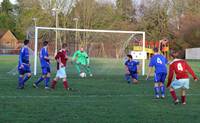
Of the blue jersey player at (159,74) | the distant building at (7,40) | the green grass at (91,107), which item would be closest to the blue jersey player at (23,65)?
the green grass at (91,107)

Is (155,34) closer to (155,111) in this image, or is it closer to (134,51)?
(134,51)

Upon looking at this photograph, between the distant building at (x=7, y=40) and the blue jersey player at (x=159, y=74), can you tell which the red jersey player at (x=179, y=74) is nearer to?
the blue jersey player at (x=159, y=74)

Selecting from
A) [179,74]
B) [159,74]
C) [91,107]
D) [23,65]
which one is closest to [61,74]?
[23,65]

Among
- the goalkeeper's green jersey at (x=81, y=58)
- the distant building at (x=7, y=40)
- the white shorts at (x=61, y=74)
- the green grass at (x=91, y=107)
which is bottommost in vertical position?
the green grass at (x=91, y=107)

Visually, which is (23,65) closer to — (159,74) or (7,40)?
(159,74)

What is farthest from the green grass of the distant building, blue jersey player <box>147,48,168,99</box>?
the distant building

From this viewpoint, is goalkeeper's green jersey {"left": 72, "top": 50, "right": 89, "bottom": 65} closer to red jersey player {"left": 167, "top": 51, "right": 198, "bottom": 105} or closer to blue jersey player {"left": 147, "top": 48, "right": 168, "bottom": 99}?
blue jersey player {"left": 147, "top": 48, "right": 168, "bottom": 99}

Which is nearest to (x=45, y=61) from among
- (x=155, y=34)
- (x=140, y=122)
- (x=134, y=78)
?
(x=134, y=78)

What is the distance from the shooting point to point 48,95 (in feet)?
45.3

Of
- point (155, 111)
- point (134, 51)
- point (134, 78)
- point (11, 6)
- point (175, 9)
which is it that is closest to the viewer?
point (155, 111)

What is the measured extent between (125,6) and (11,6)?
33304mm

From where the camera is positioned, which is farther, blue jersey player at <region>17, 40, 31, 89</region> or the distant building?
the distant building

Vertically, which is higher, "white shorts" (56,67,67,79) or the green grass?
"white shorts" (56,67,67,79)

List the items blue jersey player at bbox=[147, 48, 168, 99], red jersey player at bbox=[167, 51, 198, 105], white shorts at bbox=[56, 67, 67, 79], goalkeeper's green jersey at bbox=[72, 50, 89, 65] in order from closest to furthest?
red jersey player at bbox=[167, 51, 198, 105] → blue jersey player at bbox=[147, 48, 168, 99] → white shorts at bbox=[56, 67, 67, 79] → goalkeeper's green jersey at bbox=[72, 50, 89, 65]
